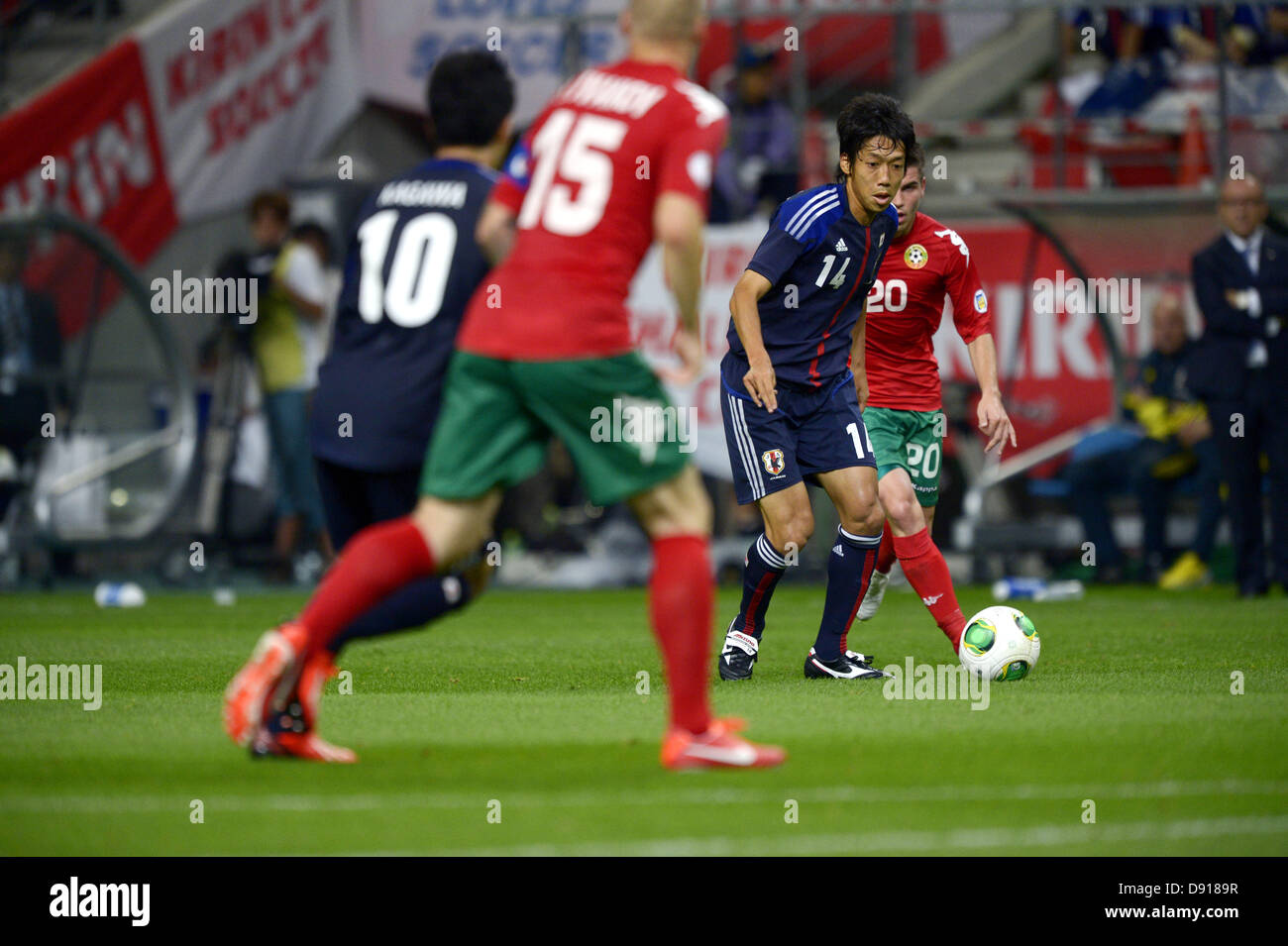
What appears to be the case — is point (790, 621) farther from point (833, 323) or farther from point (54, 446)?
point (54, 446)

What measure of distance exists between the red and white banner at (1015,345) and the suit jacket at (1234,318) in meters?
2.38

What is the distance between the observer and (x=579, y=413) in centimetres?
506

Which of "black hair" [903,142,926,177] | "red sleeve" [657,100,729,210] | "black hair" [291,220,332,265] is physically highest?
"black hair" [291,220,332,265]

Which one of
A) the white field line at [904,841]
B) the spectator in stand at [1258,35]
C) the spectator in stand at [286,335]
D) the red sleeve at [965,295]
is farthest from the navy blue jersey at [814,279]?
the spectator in stand at [1258,35]

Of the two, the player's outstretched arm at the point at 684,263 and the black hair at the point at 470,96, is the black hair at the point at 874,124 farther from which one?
the player's outstretched arm at the point at 684,263

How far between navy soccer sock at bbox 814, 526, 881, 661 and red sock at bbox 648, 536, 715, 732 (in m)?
2.90

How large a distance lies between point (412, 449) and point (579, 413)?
0.86m

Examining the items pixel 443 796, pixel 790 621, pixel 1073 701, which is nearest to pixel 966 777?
pixel 443 796

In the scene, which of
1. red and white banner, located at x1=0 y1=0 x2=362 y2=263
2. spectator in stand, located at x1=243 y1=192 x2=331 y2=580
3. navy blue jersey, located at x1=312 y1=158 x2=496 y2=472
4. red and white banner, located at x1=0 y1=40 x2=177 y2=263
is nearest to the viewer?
navy blue jersey, located at x1=312 y1=158 x2=496 y2=472

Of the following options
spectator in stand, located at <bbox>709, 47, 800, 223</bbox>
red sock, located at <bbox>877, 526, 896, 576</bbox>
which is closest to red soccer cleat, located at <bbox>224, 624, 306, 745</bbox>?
red sock, located at <bbox>877, 526, 896, 576</bbox>

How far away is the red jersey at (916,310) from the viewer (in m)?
8.54

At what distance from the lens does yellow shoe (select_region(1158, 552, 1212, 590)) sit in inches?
572

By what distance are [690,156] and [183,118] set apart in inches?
552

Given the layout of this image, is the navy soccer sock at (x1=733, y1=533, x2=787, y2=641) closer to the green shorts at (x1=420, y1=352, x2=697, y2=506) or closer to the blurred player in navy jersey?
the blurred player in navy jersey
